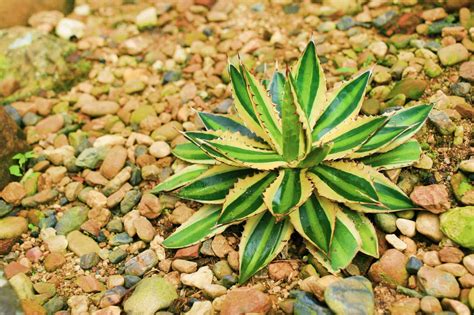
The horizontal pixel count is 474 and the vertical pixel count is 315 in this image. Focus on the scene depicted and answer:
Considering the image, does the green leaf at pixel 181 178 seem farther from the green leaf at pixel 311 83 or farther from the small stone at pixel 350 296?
the small stone at pixel 350 296

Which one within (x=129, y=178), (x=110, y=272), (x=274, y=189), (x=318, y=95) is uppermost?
(x=318, y=95)

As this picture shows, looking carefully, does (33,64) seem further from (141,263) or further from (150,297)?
(150,297)

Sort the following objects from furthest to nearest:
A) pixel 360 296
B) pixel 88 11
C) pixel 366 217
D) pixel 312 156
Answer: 1. pixel 88 11
2. pixel 366 217
3. pixel 312 156
4. pixel 360 296

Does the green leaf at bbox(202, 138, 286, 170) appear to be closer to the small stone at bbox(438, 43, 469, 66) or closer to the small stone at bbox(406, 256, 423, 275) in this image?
the small stone at bbox(406, 256, 423, 275)

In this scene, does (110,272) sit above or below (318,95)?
below

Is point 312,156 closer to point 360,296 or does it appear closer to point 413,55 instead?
point 360,296

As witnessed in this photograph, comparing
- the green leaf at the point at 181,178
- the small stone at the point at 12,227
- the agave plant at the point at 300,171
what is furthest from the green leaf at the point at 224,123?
the small stone at the point at 12,227

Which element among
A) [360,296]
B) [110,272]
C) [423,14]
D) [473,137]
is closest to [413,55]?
[423,14]
